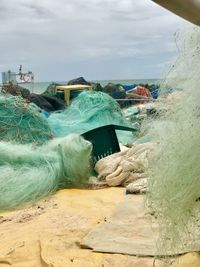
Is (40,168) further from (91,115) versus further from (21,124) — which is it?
(91,115)

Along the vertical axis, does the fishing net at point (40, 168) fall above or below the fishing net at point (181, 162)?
below

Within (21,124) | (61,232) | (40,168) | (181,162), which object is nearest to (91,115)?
(21,124)

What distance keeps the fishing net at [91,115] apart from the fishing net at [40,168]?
1.84 m

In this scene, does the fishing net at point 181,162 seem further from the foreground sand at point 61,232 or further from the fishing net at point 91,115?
the fishing net at point 91,115

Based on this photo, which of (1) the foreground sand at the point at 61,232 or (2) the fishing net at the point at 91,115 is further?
(2) the fishing net at the point at 91,115

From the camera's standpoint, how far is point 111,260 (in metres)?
3.11

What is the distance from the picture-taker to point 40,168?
17.3 feet

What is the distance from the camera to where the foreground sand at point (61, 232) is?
3086 millimetres

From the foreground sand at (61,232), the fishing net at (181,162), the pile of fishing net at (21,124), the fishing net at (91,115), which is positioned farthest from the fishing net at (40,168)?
the fishing net at (181,162)

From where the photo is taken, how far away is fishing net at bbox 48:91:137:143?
25.2 ft

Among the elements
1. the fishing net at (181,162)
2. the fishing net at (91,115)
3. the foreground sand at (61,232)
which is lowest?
the foreground sand at (61,232)

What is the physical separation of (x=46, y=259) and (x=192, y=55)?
1.59m

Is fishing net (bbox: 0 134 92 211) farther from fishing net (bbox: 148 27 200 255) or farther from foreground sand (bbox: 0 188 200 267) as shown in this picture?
fishing net (bbox: 148 27 200 255)

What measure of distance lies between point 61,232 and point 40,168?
65.5 inches
